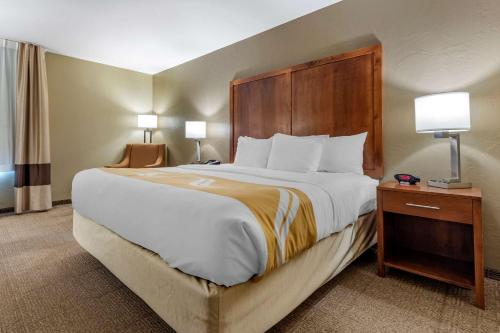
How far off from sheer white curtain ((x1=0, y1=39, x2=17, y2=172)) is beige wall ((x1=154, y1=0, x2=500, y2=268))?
3.60m

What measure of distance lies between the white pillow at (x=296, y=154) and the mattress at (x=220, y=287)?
0.70 m

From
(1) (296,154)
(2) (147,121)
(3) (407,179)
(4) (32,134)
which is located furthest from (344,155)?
(4) (32,134)

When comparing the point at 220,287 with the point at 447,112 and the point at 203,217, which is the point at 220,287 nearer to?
the point at 203,217

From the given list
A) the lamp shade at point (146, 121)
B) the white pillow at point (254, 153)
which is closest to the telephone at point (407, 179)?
the white pillow at point (254, 153)

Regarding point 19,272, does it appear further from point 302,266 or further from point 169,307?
point 302,266

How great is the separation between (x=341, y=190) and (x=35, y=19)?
12.5 ft

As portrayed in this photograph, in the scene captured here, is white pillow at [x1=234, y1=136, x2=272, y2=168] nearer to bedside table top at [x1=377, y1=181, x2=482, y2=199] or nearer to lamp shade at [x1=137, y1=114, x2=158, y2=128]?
bedside table top at [x1=377, y1=181, x2=482, y2=199]

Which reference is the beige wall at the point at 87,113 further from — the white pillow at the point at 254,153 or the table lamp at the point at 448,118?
the table lamp at the point at 448,118

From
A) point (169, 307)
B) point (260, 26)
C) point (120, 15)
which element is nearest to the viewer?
point (169, 307)

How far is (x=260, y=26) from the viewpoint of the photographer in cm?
320

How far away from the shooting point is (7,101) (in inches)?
144

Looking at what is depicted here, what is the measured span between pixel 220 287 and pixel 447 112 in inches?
69.6

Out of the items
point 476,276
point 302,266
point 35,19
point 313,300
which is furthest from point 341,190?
point 35,19

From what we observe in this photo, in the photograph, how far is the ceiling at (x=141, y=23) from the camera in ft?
9.02
